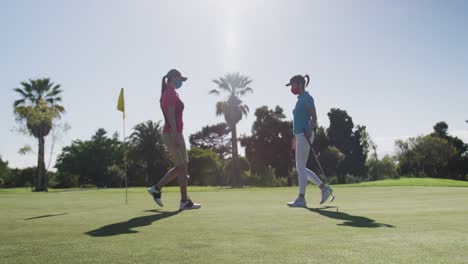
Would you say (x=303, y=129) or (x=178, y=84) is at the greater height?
(x=178, y=84)

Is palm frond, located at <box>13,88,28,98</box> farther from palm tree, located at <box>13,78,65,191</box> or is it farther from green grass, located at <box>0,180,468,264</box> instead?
green grass, located at <box>0,180,468,264</box>

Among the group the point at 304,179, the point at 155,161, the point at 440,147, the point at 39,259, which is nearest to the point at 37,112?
the point at 155,161

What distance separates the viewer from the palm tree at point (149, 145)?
66.2 m

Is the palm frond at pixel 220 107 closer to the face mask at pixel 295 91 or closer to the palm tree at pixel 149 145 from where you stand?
the palm tree at pixel 149 145

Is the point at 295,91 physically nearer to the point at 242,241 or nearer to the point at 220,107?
the point at 242,241

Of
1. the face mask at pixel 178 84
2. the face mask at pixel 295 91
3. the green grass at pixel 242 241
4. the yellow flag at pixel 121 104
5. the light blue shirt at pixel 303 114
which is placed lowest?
the green grass at pixel 242 241

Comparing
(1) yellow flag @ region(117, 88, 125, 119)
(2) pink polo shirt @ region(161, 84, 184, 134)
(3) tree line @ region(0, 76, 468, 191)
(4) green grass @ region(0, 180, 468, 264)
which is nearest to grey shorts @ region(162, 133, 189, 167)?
(2) pink polo shirt @ region(161, 84, 184, 134)

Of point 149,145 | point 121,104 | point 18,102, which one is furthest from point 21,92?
point 121,104

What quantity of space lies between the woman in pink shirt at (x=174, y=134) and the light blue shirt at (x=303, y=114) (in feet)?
8.12

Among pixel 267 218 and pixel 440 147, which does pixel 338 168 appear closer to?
pixel 440 147

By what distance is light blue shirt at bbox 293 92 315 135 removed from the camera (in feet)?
27.8

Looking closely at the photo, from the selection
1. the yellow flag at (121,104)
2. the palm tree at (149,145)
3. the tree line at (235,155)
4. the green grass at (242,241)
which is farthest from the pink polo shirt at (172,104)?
the palm tree at (149,145)

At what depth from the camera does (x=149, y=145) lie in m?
66.6

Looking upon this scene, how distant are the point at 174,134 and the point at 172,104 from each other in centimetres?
59
